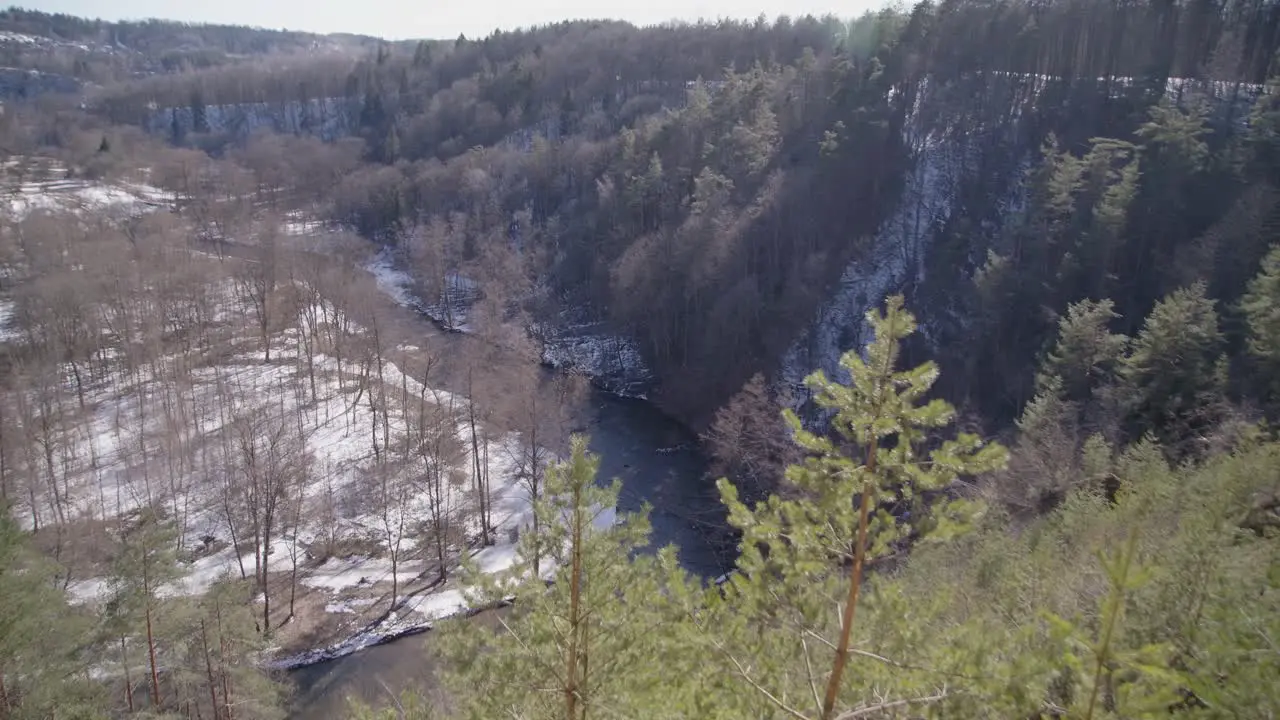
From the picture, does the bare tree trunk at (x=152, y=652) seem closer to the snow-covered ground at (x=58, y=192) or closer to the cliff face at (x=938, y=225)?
the cliff face at (x=938, y=225)

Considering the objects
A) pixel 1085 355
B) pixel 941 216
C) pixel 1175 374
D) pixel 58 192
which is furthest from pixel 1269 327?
pixel 58 192

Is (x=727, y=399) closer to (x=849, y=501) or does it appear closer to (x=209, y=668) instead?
(x=209, y=668)

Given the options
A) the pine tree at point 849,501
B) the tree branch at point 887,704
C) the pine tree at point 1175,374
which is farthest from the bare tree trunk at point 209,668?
the pine tree at point 1175,374

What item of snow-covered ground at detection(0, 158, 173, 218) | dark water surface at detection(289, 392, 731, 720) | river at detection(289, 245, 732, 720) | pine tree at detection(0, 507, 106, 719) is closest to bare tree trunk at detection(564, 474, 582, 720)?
dark water surface at detection(289, 392, 731, 720)

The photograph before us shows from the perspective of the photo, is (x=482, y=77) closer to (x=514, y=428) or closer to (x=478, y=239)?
(x=478, y=239)

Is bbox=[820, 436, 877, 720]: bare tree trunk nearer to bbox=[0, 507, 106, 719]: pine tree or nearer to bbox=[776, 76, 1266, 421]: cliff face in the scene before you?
bbox=[0, 507, 106, 719]: pine tree

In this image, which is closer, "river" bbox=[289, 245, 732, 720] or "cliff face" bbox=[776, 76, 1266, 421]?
"river" bbox=[289, 245, 732, 720]
